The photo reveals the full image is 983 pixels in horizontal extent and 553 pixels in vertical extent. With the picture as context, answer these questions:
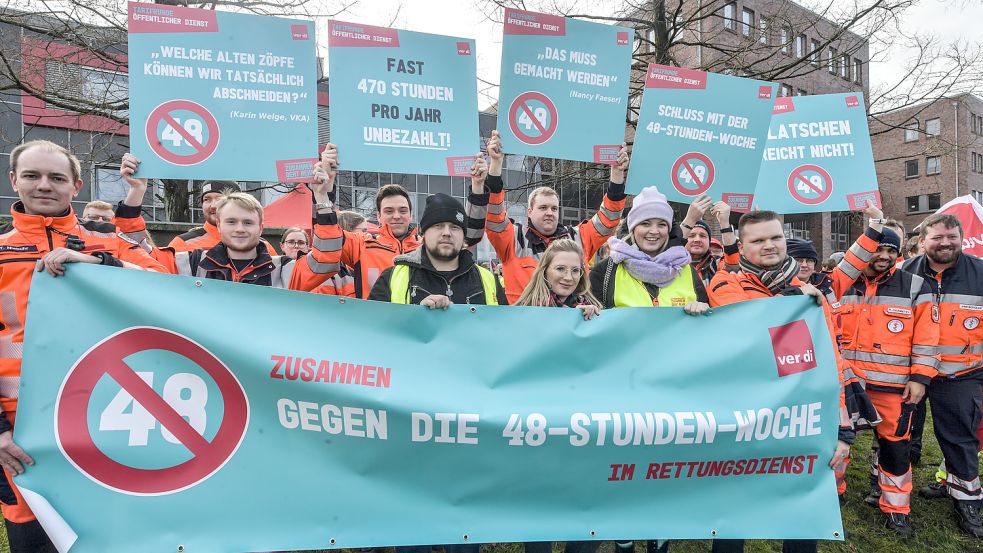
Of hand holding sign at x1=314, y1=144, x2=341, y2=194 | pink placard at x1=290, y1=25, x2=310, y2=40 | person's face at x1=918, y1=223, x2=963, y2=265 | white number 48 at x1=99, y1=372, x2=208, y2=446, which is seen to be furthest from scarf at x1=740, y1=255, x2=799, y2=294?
pink placard at x1=290, y1=25, x2=310, y2=40

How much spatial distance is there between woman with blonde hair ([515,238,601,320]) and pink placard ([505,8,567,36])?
5.75 feet

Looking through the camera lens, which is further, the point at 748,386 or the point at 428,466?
the point at 748,386

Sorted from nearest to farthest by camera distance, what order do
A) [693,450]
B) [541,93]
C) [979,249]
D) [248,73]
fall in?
[693,450]
[248,73]
[541,93]
[979,249]

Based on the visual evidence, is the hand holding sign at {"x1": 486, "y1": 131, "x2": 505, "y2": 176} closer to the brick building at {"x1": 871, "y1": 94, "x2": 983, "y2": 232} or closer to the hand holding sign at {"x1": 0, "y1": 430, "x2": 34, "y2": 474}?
the hand holding sign at {"x1": 0, "y1": 430, "x2": 34, "y2": 474}

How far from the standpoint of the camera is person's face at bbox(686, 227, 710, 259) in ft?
17.4

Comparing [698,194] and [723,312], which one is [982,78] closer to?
[698,194]

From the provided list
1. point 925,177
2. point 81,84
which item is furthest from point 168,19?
point 925,177

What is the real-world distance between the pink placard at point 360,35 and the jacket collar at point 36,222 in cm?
185

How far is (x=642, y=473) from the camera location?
2.75 meters

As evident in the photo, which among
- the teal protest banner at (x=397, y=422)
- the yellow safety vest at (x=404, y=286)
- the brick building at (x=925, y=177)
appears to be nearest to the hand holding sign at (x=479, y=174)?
the yellow safety vest at (x=404, y=286)

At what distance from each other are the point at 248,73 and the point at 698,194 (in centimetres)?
325

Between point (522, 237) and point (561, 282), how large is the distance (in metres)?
1.56

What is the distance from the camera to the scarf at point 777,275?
332 cm

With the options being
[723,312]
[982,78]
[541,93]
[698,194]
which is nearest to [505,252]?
[541,93]
